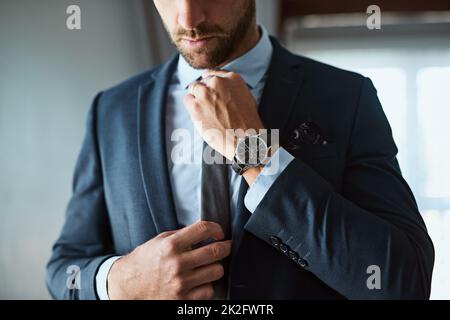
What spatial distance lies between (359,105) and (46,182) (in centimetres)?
100

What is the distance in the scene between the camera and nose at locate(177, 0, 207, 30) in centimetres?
80

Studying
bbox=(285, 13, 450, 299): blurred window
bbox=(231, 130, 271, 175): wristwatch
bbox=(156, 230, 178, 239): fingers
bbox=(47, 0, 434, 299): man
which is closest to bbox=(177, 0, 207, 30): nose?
bbox=(47, 0, 434, 299): man

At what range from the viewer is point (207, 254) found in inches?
30.2

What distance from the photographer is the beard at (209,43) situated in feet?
2.71

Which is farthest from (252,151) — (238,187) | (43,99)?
(43,99)

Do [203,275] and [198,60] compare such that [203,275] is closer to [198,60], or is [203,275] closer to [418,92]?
[198,60]

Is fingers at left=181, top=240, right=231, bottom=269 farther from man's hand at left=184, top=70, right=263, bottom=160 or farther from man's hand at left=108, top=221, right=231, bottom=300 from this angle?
man's hand at left=184, top=70, right=263, bottom=160

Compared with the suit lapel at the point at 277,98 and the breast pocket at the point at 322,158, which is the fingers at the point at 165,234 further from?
the breast pocket at the point at 322,158

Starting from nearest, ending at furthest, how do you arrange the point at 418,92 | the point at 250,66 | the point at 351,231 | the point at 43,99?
the point at 351,231
the point at 250,66
the point at 418,92
the point at 43,99

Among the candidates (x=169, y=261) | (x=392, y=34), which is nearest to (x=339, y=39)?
(x=392, y=34)

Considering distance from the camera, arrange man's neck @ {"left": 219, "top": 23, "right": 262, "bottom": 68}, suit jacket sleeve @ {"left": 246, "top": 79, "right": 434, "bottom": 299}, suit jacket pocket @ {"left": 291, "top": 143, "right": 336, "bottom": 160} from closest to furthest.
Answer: suit jacket sleeve @ {"left": 246, "top": 79, "right": 434, "bottom": 299} → suit jacket pocket @ {"left": 291, "top": 143, "right": 336, "bottom": 160} → man's neck @ {"left": 219, "top": 23, "right": 262, "bottom": 68}

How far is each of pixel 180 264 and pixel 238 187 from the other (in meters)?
0.15
